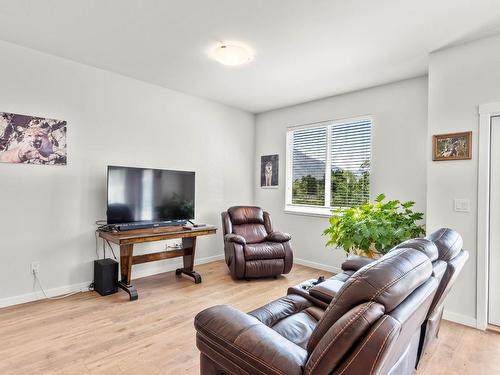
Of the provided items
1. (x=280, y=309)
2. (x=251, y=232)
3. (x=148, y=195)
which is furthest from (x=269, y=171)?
(x=280, y=309)

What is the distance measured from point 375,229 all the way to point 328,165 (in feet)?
5.48

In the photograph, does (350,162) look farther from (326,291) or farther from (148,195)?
(148,195)

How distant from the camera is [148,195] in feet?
11.8

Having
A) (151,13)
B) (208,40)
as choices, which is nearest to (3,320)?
(151,13)

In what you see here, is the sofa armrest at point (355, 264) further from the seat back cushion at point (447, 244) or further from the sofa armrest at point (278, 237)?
the sofa armrest at point (278, 237)

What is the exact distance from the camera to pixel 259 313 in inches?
73.0

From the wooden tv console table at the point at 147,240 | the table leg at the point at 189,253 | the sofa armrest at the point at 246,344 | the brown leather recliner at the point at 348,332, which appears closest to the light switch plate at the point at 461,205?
the brown leather recliner at the point at 348,332

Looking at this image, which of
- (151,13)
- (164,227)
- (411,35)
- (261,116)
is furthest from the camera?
(261,116)

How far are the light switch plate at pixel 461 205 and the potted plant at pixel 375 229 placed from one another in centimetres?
38

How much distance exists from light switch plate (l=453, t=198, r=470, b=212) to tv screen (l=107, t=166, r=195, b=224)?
122 inches

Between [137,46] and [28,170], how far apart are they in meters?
1.75

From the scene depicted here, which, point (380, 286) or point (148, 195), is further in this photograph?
point (148, 195)

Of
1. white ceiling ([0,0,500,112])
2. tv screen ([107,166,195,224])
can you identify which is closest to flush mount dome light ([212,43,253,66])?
white ceiling ([0,0,500,112])

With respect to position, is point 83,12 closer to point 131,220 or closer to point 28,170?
point 28,170
